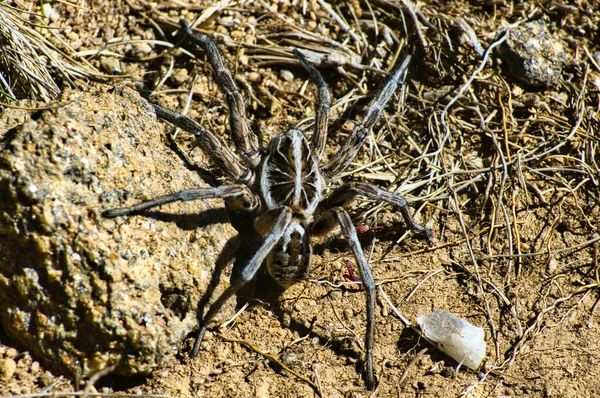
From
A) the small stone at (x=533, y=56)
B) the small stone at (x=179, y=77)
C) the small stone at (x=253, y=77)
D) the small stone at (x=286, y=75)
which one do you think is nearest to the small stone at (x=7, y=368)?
the small stone at (x=179, y=77)

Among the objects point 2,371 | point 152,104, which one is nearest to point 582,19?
point 152,104

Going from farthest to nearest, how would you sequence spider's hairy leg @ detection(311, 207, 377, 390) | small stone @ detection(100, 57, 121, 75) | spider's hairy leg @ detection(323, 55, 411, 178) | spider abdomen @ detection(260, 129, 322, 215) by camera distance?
small stone @ detection(100, 57, 121, 75)
spider's hairy leg @ detection(323, 55, 411, 178)
spider abdomen @ detection(260, 129, 322, 215)
spider's hairy leg @ detection(311, 207, 377, 390)

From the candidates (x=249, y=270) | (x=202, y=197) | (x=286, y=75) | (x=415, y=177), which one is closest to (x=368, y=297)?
(x=249, y=270)

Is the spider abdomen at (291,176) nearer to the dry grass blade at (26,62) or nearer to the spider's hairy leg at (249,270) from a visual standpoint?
the spider's hairy leg at (249,270)

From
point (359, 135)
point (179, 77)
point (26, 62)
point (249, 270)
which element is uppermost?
point (179, 77)

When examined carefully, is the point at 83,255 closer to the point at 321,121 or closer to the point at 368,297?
the point at 368,297

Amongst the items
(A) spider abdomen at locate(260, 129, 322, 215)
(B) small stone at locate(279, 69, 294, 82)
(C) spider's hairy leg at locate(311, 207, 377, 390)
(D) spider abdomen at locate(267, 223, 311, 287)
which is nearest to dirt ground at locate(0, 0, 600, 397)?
(B) small stone at locate(279, 69, 294, 82)

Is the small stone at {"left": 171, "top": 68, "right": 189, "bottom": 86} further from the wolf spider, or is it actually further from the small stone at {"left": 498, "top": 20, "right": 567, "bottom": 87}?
the small stone at {"left": 498, "top": 20, "right": 567, "bottom": 87}
